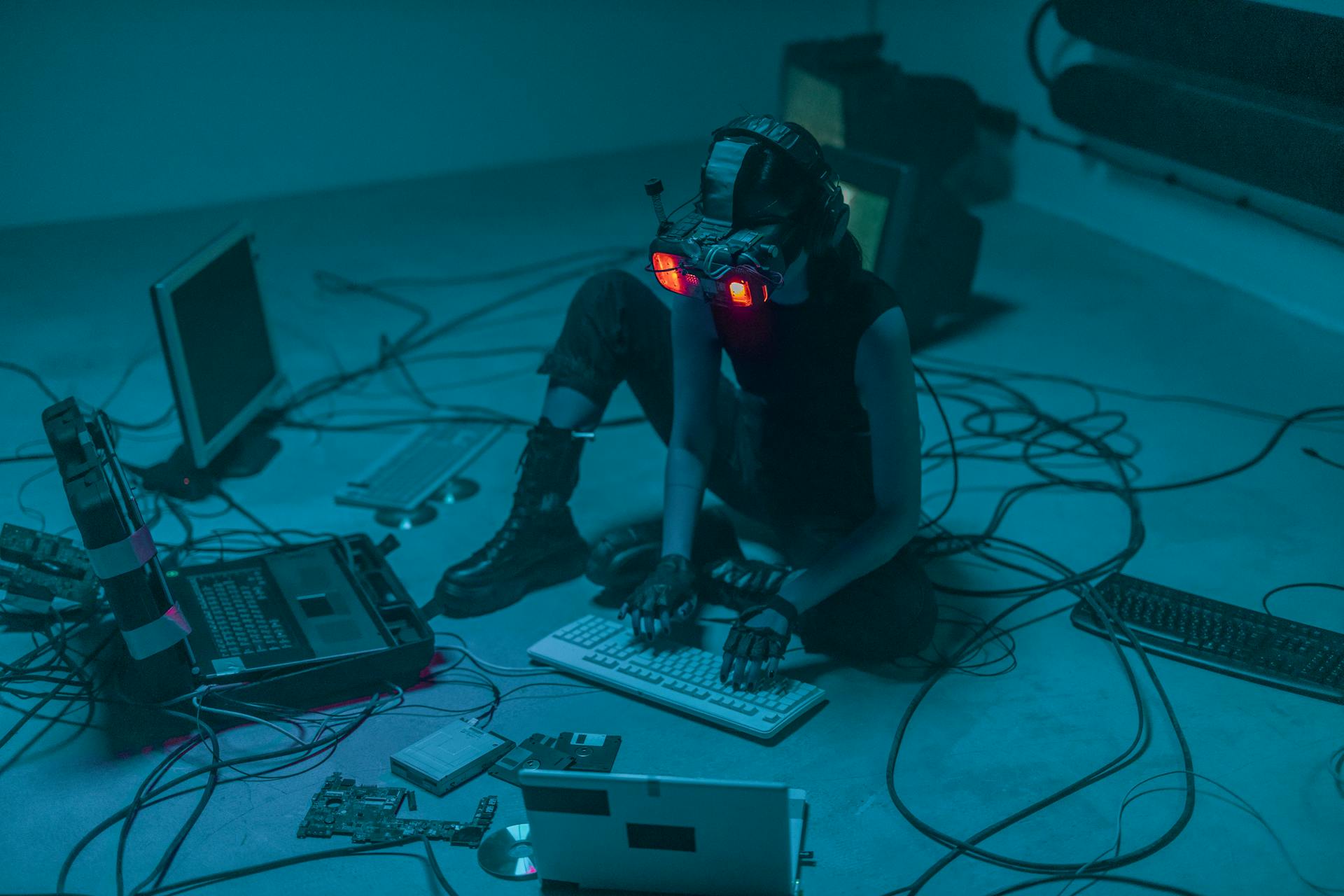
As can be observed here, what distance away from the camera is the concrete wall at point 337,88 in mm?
5180

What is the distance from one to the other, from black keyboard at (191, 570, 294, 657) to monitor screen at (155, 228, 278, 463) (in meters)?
0.62

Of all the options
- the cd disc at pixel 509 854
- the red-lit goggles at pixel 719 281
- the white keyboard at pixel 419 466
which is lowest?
the cd disc at pixel 509 854

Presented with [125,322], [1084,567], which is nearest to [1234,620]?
[1084,567]

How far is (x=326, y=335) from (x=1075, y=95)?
2.91 meters

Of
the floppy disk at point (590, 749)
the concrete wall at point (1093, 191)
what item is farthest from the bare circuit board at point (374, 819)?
the concrete wall at point (1093, 191)

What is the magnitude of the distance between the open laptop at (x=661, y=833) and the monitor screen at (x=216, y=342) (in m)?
1.63

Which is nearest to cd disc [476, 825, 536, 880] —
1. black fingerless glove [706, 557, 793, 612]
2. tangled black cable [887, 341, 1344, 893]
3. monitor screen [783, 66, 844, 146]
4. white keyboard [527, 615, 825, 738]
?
white keyboard [527, 615, 825, 738]

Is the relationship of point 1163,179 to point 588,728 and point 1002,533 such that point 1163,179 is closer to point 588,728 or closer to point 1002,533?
point 1002,533

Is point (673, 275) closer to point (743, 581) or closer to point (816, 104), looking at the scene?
point (743, 581)

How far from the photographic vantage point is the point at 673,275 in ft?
6.39

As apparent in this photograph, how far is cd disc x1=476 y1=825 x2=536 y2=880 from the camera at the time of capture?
6.03 ft

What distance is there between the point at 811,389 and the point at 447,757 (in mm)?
957

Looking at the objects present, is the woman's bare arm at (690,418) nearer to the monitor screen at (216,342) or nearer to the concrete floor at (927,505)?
the concrete floor at (927,505)

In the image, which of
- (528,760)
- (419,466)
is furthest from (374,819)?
(419,466)
